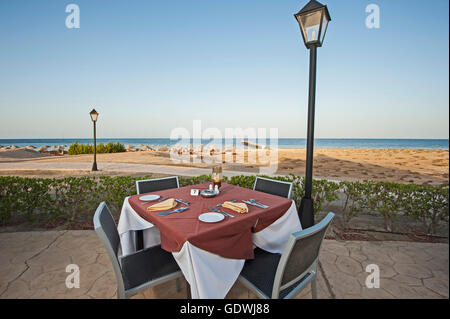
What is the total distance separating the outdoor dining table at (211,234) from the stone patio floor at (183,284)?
1.66 feet

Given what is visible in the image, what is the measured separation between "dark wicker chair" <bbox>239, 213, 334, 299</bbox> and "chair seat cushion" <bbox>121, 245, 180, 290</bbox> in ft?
1.84

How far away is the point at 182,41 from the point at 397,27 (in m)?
7.21

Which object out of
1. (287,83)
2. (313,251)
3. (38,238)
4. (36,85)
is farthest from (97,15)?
(287,83)

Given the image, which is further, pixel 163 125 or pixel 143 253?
pixel 163 125

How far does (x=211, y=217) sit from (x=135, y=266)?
2.26 ft

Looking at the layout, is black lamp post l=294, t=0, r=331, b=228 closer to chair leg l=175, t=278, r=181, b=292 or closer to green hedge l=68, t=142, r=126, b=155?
chair leg l=175, t=278, r=181, b=292

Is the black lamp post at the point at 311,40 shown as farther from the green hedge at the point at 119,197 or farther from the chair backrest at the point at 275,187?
the green hedge at the point at 119,197

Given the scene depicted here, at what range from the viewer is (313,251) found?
1354mm

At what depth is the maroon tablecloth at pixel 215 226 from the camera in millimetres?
1269

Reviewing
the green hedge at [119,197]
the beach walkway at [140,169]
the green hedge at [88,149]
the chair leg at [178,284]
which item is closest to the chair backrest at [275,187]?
the green hedge at [119,197]

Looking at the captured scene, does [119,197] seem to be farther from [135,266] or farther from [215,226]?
[215,226]

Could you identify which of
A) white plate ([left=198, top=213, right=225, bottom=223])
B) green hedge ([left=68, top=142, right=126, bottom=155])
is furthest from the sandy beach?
white plate ([left=198, top=213, right=225, bottom=223])

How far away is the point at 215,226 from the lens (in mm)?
1339

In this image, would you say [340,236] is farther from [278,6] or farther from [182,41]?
[182,41]
